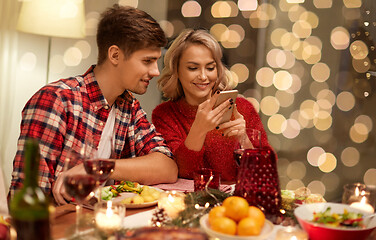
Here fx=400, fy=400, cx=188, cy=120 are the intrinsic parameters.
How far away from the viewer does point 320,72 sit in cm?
336

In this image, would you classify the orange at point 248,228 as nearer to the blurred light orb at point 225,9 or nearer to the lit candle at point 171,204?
the lit candle at point 171,204

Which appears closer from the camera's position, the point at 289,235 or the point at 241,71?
the point at 289,235

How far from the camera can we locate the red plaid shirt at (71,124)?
1.43m

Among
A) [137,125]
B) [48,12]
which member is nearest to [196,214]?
[137,125]

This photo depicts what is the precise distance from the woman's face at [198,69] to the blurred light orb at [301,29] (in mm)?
1630

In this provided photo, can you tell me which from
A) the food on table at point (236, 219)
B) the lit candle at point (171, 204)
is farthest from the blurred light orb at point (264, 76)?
the food on table at point (236, 219)

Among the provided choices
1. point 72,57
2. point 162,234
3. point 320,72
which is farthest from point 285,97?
point 162,234

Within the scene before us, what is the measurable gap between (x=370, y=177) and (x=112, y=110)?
7.82 feet

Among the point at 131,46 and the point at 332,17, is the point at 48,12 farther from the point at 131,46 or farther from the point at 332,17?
the point at 332,17

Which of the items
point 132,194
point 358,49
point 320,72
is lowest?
point 132,194

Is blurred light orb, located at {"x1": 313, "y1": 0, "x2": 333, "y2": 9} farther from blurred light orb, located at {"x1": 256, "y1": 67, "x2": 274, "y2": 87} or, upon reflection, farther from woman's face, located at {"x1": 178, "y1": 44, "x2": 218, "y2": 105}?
woman's face, located at {"x1": 178, "y1": 44, "x2": 218, "y2": 105}

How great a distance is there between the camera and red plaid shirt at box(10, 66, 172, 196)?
1433 millimetres

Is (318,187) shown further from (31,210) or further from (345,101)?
(31,210)

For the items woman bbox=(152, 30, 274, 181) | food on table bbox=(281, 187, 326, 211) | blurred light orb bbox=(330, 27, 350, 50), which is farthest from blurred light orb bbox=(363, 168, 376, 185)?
food on table bbox=(281, 187, 326, 211)
